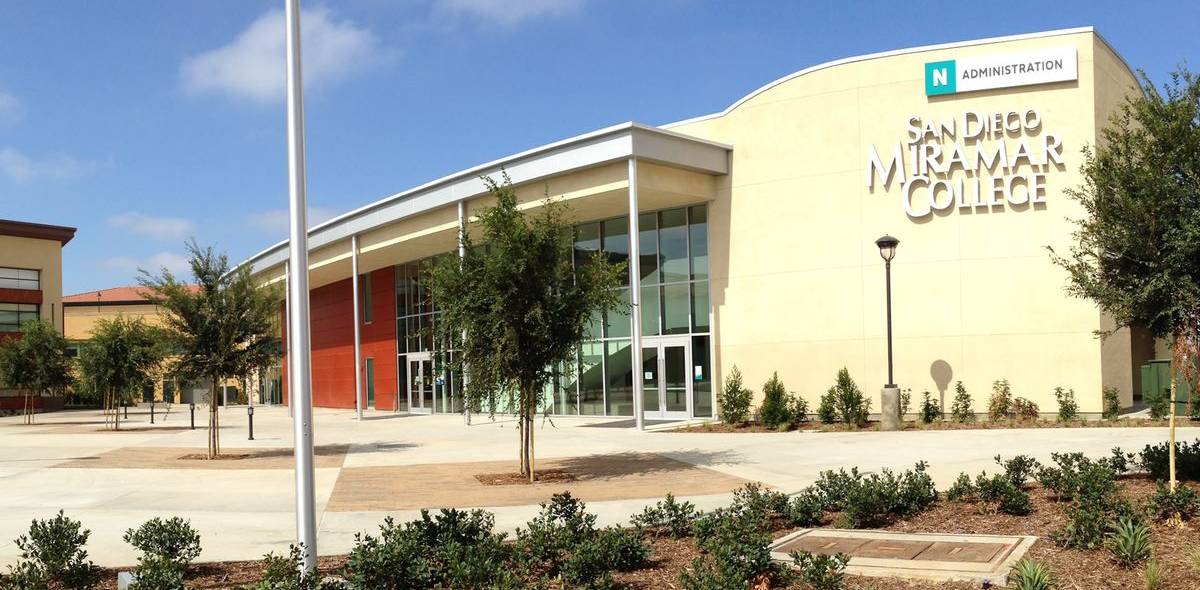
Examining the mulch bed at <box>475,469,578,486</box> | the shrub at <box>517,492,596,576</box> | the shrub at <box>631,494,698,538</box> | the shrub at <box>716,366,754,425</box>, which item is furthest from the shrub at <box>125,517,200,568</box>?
the shrub at <box>716,366,754,425</box>

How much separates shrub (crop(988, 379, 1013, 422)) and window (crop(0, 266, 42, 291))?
5712 centimetres

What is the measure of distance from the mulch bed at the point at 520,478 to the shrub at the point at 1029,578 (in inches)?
350

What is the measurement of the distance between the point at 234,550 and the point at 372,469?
7762 millimetres

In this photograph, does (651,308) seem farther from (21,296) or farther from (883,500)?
(21,296)

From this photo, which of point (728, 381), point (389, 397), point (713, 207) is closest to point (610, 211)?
point (713, 207)

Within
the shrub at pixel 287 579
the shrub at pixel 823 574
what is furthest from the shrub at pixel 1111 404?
the shrub at pixel 287 579

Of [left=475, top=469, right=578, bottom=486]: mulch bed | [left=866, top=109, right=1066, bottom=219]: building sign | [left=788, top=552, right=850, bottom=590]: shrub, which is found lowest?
[left=475, top=469, right=578, bottom=486]: mulch bed

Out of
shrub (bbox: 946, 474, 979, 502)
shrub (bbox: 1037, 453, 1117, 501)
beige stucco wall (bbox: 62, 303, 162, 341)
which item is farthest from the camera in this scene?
beige stucco wall (bbox: 62, 303, 162, 341)

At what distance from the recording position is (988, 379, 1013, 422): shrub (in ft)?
72.0

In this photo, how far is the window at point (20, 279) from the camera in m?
58.0

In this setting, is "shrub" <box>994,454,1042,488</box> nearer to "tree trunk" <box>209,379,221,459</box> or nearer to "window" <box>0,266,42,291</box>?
"tree trunk" <box>209,379,221,459</box>

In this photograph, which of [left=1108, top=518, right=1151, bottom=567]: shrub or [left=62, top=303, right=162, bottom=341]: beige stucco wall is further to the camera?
[left=62, top=303, right=162, bottom=341]: beige stucco wall

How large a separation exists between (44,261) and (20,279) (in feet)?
6.17

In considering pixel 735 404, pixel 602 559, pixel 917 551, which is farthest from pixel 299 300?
pixel 735 404
